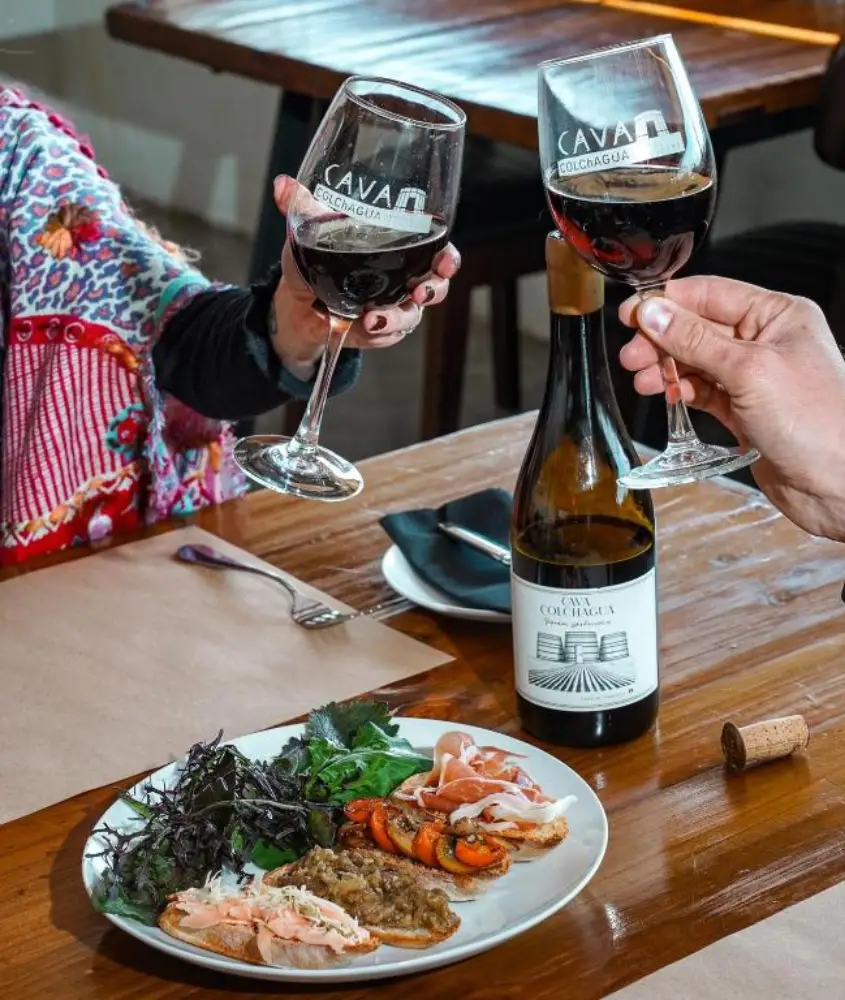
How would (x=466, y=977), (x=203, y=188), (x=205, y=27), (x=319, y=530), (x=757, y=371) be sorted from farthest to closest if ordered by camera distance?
(x=203, y=188), (x=205, y=27), (x=319, y=530), (x=757, y=371), (x=466, y=977)

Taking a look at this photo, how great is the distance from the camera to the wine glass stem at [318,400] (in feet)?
3.59

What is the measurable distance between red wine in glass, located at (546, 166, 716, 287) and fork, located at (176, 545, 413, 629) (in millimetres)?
388

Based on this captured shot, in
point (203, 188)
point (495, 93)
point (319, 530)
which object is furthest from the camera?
point (203, 188)

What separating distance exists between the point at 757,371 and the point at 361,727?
32cm

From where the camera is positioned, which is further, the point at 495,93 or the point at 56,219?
the point at 495,93

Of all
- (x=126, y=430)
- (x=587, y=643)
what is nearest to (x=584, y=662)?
(x=587, y=643)

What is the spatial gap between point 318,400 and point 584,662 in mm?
255

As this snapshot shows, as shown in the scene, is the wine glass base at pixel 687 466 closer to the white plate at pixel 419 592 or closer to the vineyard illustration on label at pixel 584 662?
the vineyard illustration on label at pixel 584 662

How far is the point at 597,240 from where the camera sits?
3.06 ft

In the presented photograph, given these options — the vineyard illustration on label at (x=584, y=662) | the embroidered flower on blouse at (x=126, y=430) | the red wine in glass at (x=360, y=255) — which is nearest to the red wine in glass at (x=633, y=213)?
the red wine in glass at (x=360, y=255)

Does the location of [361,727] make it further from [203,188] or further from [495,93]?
[203,188]

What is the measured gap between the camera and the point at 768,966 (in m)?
0.83

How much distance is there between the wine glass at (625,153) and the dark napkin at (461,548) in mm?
309

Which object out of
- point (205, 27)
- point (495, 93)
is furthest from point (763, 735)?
point (205, 27)
